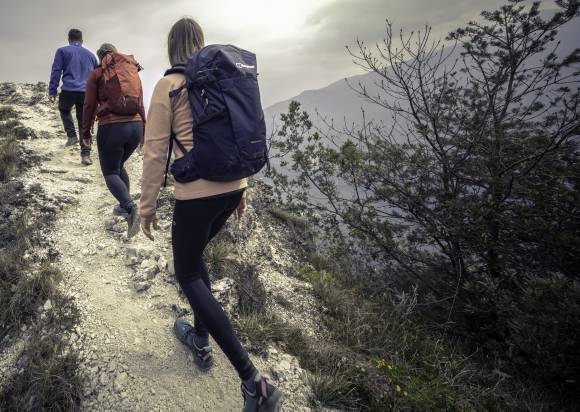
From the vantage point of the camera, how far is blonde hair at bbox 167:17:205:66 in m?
1.77

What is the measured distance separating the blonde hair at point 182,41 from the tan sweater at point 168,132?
18 cm

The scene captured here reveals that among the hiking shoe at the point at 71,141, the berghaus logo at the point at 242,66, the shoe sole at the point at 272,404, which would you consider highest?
the hiking shoe at the point at 71,141

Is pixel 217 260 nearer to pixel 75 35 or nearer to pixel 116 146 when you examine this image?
pixel 116 146

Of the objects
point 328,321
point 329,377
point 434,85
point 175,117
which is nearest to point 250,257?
point 328,321

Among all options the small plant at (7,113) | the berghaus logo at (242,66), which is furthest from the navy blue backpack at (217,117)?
the small plant at (7,113)

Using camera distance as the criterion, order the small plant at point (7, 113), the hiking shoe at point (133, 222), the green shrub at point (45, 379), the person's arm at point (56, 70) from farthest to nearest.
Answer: the small plant at point (7, 113)
the person's arm at point (56, 70)
the hiking shoe at point (133, 222)
the green shrub at point (45, 379)

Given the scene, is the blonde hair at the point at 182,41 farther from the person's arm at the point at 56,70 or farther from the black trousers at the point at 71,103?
the person's arm at the point at 56,70

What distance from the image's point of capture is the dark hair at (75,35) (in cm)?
541

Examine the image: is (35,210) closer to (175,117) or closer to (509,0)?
(175,117)

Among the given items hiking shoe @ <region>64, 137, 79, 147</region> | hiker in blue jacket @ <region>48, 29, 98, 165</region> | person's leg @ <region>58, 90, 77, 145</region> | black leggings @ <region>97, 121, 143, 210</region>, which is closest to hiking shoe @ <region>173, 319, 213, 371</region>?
black leggings @ <region>97, 121, 143, 210</region>

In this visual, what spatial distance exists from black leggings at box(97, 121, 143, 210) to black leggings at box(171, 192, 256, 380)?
210 cm

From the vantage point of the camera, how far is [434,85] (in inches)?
225

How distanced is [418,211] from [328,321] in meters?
4.18

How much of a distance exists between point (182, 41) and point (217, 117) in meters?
0.62
